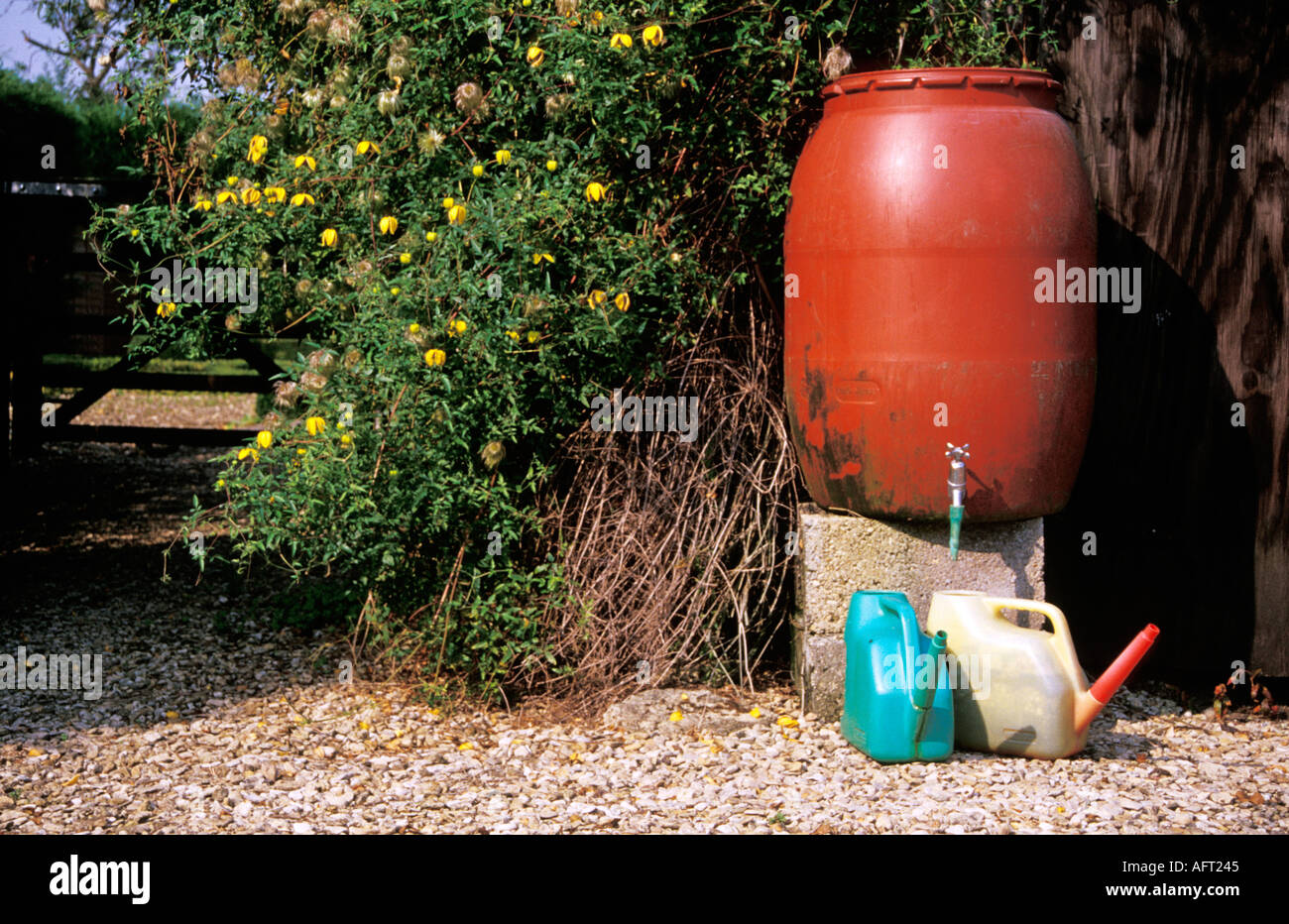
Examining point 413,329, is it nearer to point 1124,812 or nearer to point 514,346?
point 514,346

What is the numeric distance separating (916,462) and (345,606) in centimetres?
214

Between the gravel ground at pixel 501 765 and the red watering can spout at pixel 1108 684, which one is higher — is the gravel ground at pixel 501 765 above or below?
below

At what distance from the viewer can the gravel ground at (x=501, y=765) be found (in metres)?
2.87

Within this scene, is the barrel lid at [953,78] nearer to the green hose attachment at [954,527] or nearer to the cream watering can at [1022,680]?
the green hose attachment at [954,527]

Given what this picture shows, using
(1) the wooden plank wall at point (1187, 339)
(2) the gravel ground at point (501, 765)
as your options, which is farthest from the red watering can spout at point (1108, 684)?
(1) the wooden plank wall at point (1187, 339)

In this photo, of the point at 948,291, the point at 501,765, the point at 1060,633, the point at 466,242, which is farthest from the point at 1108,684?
the point at 466,242

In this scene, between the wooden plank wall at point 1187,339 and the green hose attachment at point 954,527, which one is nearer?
the green hose attachment at point 954,527

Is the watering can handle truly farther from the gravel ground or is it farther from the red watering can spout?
the gravel ground

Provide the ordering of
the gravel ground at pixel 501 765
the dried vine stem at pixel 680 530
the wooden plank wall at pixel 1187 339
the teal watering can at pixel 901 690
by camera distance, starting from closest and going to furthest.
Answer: the gravel ground at pixel 501 765, the teal watering can at pixel 901 690, the dried vine stem at pixel 680 530, the wooden plank wall at pixel 1187 339

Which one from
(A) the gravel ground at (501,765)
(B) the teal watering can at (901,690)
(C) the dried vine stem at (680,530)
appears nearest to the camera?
(A) the gravel ground at (501,765)

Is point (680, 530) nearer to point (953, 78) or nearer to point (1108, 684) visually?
point (1108, 684)

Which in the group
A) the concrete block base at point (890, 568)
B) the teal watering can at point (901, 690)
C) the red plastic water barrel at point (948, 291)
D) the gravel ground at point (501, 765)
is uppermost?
the red plastic water barrel at point (948, 291)

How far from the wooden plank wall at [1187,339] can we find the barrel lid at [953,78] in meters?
0.52

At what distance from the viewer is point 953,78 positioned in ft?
10.8
